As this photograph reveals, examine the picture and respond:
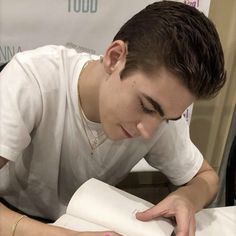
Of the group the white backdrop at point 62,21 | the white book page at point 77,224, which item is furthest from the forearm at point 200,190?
the white backdrop at point 62,21

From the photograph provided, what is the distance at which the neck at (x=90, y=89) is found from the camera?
0.91 metres

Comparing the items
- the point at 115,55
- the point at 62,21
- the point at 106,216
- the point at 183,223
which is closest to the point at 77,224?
the point at 106,216

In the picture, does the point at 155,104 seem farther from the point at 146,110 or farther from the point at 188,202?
the point at 188,202

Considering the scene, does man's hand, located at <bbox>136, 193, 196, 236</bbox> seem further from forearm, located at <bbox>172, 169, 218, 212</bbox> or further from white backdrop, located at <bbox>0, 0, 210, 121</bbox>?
white backdrop, located at <bbox>0, 0, 210, 121</bbox>

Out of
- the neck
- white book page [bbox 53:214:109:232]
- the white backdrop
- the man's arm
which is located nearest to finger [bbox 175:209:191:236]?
the man's arm

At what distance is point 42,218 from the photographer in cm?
110

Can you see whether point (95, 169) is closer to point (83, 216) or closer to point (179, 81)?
point (83, 216)

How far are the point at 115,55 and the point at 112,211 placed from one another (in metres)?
0.29

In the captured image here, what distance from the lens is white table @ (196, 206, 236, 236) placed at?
0.88m

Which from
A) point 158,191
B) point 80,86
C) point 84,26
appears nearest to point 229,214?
point 80,86

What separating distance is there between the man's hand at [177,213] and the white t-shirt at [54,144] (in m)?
0.16

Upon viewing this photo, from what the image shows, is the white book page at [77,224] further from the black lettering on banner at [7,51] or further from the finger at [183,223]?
the black lettering on banner at [7,51]

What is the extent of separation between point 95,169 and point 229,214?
1.03 ft

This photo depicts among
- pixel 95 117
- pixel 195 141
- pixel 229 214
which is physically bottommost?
pixel 195 141
